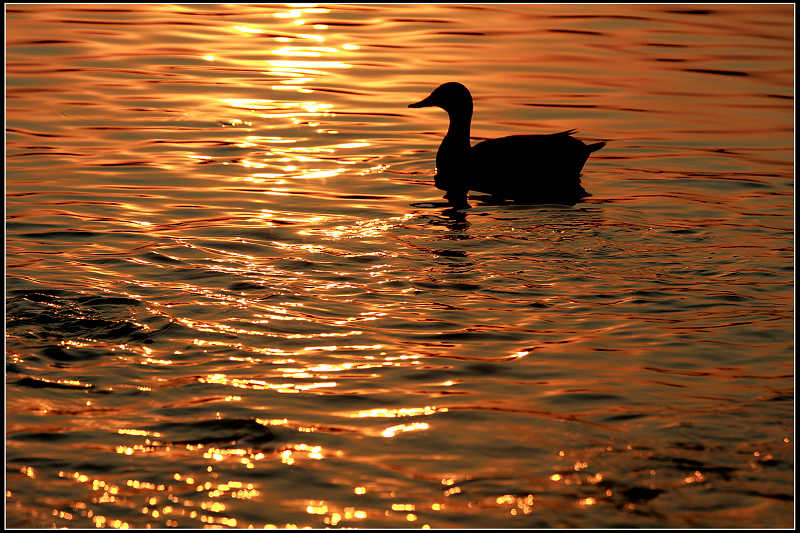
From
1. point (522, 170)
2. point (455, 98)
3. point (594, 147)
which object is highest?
point (455, 98)

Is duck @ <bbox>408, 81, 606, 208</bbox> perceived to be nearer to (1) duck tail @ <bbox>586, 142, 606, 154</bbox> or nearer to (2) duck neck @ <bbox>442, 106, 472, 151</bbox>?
(1) duck tail @ <bbox>586, 142, 606, 154</bbox>

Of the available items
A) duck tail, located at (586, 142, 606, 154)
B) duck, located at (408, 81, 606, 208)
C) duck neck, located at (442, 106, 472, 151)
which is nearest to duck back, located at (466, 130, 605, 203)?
duck, located at (408, 81, 606, 208)

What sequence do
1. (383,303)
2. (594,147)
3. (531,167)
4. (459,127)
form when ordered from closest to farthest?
1. (383,303)
2. (531,167)
3. (594,147)
4. (459,127)

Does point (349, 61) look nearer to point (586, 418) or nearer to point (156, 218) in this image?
point (156, 218)

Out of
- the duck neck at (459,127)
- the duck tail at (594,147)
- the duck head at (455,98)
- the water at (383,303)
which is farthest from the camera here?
the duck head at (455,98)

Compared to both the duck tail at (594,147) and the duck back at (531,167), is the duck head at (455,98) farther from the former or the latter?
the duck tail at (594,147)

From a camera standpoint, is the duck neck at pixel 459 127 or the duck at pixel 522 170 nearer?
the duck at pixel 522 170

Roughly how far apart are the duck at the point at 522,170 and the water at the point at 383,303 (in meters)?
0.36

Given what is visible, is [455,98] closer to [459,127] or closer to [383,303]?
[459,127]

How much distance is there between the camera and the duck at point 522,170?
1246 cm

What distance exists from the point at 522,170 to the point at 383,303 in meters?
4.60

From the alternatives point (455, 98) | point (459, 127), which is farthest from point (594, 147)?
point (455, 98)

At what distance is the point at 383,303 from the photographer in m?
8.43

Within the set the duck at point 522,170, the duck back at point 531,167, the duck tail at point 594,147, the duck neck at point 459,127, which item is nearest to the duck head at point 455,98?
the duck neck at point 459,127
